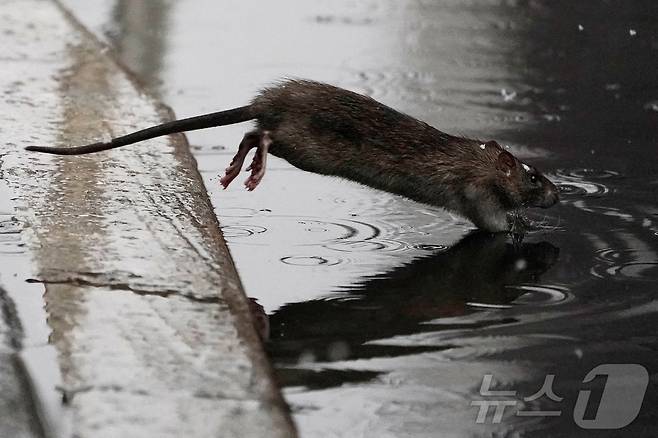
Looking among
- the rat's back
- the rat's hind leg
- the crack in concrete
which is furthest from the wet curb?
the rat's back

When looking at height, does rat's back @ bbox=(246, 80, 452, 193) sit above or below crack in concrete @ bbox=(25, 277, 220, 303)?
above

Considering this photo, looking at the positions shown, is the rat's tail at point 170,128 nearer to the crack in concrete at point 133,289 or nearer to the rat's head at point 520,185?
the rat's head at point 520,185

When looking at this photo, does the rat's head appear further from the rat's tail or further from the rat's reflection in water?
the rat's tail

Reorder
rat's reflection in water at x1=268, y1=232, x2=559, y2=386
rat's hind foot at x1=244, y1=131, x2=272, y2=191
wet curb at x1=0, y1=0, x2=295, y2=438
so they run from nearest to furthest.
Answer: wet curb at x1=0, y1=0, x2=295, y2=438 < rat's reflection in water at x1=268, y1=232, x2=559, y2=386 < rat's hind foot at x1=244, y1=131, x2=272, y2=191

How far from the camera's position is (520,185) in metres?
6.68

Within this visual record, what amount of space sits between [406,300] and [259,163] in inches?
47.1

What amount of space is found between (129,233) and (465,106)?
4.11m

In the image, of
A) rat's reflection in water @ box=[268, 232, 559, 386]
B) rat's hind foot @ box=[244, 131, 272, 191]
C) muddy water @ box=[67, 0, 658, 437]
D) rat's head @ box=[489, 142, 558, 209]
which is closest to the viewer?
muddy water @ box=[67, 0, 658, 437]

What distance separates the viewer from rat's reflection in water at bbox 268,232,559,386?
4.85 meters

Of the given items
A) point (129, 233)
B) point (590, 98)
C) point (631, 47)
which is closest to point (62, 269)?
point (129, 233)

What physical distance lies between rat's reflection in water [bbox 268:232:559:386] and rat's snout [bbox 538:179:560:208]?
29 centimetres

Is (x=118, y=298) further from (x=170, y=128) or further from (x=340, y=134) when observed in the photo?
(x=340, y=134)

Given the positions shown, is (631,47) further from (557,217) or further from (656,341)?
(656,341)

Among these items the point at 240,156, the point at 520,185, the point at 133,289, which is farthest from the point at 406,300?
the point at 520,185
